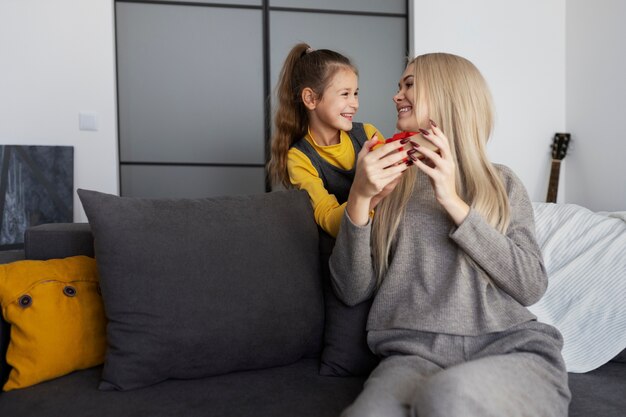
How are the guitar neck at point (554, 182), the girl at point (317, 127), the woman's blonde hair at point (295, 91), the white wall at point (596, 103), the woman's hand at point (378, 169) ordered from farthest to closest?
1. the guitar neck at point (554, 182)
2. the white wall at point (596, 103)
3. the woman's blonde hair at point (295, 91)
4. the girl at point (317, 127)
5. the woman's hand at point (378, 169)

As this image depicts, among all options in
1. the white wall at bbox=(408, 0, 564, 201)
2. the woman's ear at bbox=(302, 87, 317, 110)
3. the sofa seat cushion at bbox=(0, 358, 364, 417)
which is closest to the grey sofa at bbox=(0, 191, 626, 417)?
the sofa seat cushion at bbox=(0, 358, 364, 417)

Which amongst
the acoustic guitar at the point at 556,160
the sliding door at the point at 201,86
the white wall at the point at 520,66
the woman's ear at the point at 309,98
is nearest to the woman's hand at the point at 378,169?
the woman's ear at the point at 309,98

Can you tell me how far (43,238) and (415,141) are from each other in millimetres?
950

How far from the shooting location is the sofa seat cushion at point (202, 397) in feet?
3.95

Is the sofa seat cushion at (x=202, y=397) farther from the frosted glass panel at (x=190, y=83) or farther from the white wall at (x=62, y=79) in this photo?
the frosted glass panel at (x=190, y=83)

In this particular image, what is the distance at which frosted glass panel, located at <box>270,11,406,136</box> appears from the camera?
4043 mm

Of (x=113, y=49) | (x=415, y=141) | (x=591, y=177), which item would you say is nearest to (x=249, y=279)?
(x=415, y=141)

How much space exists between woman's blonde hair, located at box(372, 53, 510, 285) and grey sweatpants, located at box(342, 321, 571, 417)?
0.67 ft

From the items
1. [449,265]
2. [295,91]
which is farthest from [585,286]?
[295,91]

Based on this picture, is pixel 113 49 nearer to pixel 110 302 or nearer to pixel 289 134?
pixel 289 134

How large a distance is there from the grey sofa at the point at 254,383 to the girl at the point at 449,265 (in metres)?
0.10

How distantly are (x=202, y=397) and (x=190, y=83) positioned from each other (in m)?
2.90

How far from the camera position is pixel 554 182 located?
4145mm

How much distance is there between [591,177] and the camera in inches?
157
